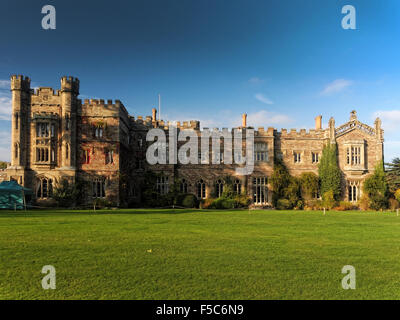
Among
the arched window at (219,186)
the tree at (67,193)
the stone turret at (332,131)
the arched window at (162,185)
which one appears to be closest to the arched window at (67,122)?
the tree at (67,193)

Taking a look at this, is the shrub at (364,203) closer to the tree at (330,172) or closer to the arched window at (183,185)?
the tree at (330,172)

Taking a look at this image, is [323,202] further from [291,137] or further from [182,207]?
[182,207]

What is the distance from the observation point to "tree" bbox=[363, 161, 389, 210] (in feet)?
101

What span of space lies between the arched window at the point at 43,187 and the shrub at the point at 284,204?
73.6 ft

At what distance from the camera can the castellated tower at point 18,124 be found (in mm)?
27375

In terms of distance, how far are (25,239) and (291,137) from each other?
2996 centimetres

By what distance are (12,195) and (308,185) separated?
2828cm

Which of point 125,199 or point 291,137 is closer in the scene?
point 125,199

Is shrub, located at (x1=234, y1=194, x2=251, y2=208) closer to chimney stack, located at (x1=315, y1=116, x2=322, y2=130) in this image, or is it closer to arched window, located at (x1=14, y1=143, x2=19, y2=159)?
chimney stack, located at (x1=315, y1=116, x2=322, y2=130)

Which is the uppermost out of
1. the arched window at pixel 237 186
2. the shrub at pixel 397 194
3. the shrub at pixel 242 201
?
the arched window at pixel 237 186

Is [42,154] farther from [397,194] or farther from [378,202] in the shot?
[397,194]

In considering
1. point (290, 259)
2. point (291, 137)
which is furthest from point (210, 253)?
point (291, 137)

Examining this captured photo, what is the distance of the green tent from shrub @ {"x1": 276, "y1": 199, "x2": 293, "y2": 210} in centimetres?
2367
